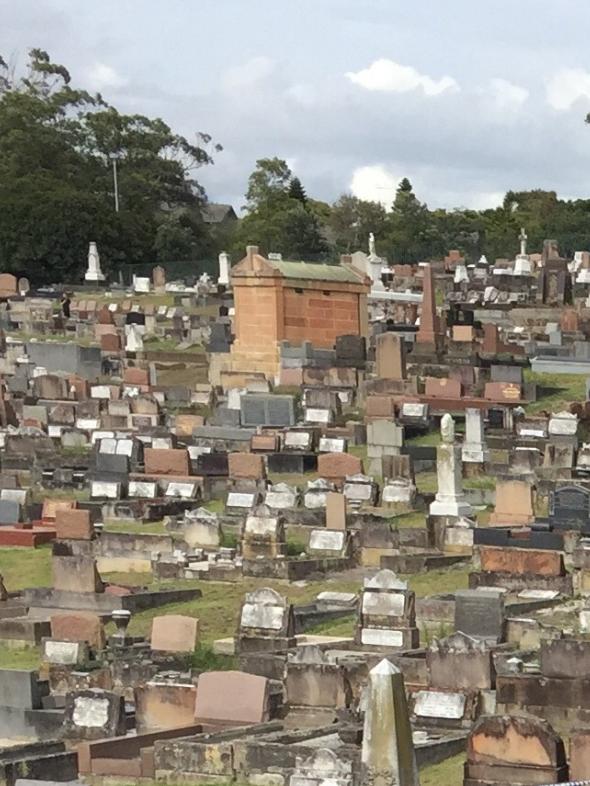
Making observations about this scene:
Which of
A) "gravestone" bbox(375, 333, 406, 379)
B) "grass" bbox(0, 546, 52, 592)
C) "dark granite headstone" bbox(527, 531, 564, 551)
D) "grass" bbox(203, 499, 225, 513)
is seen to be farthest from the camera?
"gravestone" bbox(375, 333, 406, 379)

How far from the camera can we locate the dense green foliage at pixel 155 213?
74.9 meters

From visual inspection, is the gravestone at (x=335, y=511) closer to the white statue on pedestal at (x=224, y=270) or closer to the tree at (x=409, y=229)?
the white statue on pedestal at (x=224, y=270)

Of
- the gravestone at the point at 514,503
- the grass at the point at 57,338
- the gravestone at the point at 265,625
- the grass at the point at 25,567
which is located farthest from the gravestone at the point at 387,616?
the grass at the point at 57,338

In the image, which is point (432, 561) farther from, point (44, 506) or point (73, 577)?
point (44, 506)

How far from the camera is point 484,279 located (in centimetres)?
6059

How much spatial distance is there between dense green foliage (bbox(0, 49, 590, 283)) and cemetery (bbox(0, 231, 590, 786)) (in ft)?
55.7

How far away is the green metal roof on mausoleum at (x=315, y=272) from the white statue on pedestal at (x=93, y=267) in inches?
876

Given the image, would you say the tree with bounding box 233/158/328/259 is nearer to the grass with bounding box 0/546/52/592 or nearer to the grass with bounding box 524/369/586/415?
the grass with bounding box 524/369/586/415

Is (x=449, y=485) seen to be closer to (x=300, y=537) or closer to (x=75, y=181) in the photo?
(x=300, y=537)

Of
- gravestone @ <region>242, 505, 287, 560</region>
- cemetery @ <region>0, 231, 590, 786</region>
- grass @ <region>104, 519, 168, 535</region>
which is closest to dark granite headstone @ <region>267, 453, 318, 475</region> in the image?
→ cemetery @ <region>0, 231, 590, 786</region>

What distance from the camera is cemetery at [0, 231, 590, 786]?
18.9m

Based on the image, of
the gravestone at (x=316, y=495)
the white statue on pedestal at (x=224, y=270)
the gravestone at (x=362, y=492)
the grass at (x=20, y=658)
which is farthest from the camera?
the white statue on pedestal at (x=224, y=270)

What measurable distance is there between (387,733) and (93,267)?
58192mm

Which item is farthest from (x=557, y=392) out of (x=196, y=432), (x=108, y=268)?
(x=108, y=268)
